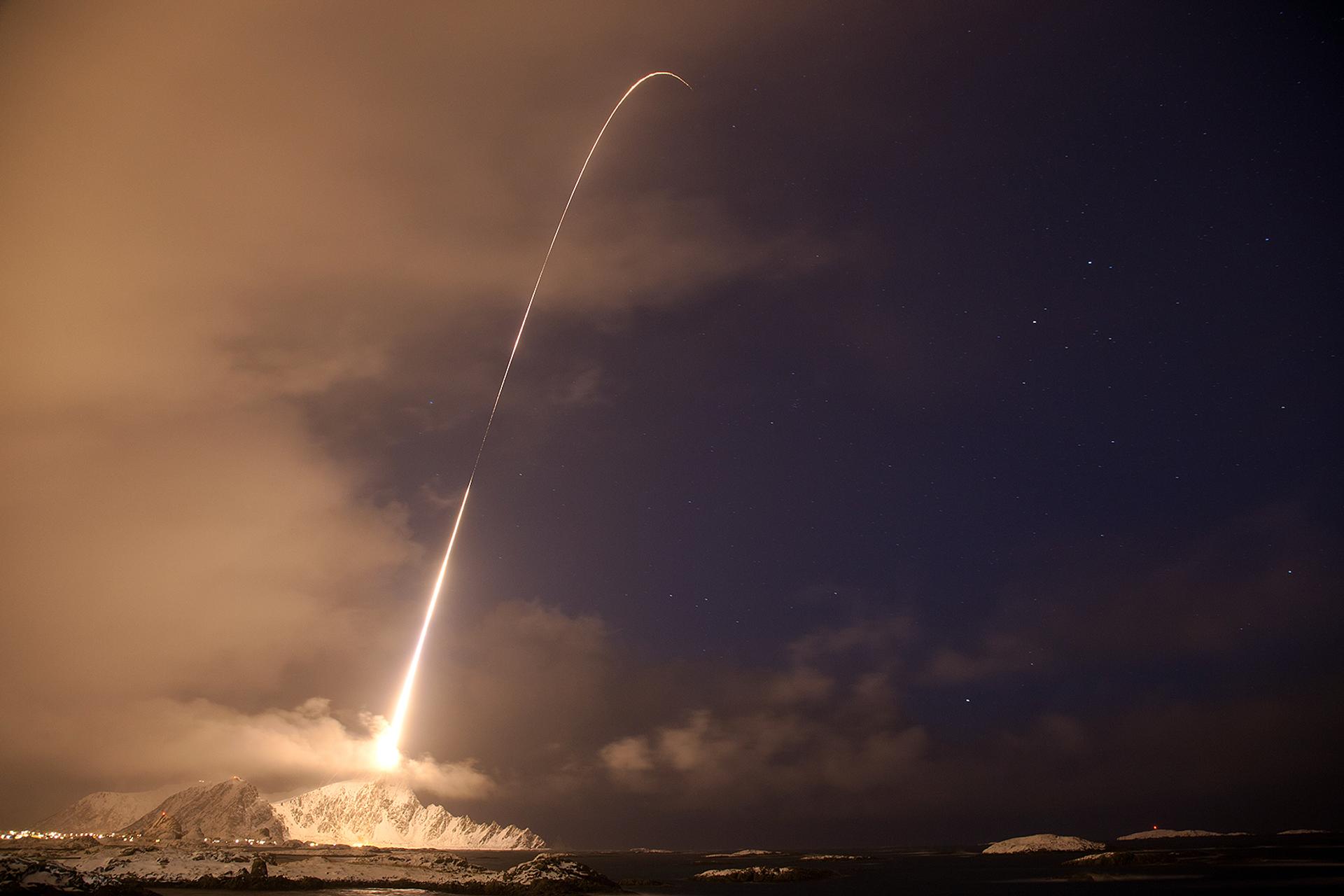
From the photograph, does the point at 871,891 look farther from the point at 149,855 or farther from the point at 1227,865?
the point at 149,855

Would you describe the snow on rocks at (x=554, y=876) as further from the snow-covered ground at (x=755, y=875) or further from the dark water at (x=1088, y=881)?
the snow-covered ground at (x=755, y=875)

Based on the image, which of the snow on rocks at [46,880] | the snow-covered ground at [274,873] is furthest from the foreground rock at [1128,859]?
the snow on rocks at [46,880]

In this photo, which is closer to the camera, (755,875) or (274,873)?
→ (274,873)

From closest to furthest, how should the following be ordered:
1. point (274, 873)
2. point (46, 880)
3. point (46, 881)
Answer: point (46, 881), point (46, 880), point (274, 873)

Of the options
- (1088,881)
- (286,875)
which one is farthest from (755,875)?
(286,875)

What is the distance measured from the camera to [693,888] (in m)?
95.0

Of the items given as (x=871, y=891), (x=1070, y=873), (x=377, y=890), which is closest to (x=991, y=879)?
(x=1070, y=873)

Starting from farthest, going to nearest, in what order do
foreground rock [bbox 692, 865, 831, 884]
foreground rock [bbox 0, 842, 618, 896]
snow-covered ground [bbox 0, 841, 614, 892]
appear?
1. foreground rock [bbox 692, 865, 831, 884]
2. snow-covered ground [bbox 0, 841, 614, 892]
3. foreground rock [bbox 0, 842, 618, 896]

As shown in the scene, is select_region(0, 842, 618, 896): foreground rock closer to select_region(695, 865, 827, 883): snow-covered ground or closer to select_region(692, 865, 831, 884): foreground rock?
select_region(692, 865, 831, 884): foreground rock

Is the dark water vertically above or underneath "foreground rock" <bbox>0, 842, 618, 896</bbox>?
A: underneath

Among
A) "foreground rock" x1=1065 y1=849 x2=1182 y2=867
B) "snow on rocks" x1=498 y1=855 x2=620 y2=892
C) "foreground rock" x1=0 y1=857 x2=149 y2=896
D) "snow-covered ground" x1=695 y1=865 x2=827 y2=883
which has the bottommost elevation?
"foreground rock" x1=1065 y1=849 x2=1182 y2=867

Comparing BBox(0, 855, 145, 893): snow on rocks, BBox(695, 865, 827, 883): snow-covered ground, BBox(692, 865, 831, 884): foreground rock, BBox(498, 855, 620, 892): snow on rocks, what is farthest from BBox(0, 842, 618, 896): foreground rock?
BBox(695, 865, 827, 883): snow-covered ground

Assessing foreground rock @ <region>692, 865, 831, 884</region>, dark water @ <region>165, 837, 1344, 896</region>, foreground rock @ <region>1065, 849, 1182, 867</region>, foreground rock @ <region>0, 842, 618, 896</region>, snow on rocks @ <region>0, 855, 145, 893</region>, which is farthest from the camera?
foreground rock @ <region>1065, 849, 1182, 867</region>

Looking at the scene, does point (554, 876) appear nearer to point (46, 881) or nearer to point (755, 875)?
point (46, 881)
